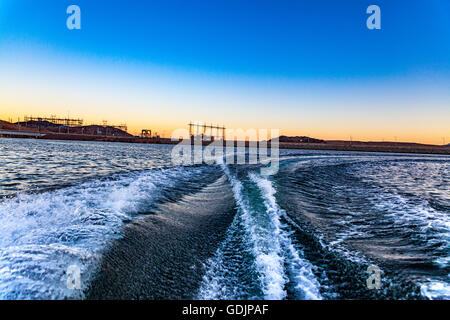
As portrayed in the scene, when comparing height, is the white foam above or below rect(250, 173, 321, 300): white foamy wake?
above

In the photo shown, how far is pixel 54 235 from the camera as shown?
4.20 meters

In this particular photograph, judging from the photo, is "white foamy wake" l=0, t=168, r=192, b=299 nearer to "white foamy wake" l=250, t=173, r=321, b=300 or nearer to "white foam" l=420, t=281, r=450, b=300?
"white foamy wake" l=250, t=173, r=321, b=300

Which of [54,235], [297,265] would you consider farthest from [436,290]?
[54,235]

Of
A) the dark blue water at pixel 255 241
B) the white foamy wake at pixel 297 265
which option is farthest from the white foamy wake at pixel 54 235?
the white foamy wake at pixel 297 265

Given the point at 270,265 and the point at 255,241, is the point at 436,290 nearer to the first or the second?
the point at 270,265

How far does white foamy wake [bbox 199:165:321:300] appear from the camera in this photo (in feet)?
9.99

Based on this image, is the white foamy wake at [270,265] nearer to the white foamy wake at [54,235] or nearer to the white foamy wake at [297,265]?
the white foamy wake at [297,265]

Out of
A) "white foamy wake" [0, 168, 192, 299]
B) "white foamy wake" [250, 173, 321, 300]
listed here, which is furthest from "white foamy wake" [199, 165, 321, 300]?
"white foamy wake" [0, 168, 192, 299]

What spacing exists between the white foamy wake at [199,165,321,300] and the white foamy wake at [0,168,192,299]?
1.71 metres

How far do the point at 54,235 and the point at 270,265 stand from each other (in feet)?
12.5

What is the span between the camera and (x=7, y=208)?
5793mm

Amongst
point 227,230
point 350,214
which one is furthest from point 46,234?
point 350,214
